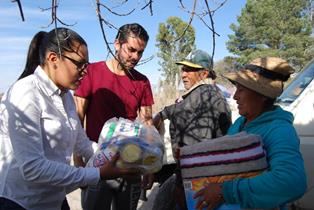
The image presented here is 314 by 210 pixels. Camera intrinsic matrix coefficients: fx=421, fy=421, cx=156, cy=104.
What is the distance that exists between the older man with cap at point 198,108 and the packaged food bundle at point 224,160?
1363 millimetres

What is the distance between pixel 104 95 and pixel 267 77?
1288 millimetres

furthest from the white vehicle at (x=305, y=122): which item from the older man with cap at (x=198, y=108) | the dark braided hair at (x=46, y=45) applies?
the dark braided hair at (x=46, y=45)

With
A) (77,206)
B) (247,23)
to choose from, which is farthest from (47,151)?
(247,23)

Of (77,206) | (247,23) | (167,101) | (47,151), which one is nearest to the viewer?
(47,151)

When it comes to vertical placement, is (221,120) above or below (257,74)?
below

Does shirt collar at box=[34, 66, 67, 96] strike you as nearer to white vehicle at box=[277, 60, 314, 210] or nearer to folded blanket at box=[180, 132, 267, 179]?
folded blanket at box=[180, 132, 267, 179]

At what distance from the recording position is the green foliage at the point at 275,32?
27734 mm

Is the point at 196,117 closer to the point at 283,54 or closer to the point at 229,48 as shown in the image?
the point at 283,54

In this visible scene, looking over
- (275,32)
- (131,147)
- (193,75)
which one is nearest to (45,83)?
(131,147)

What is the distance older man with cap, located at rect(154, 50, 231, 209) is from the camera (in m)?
3.46

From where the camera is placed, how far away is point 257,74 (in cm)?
217

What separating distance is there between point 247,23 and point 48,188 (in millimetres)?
31818

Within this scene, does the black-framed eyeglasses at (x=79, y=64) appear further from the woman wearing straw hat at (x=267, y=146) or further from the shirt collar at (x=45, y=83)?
the woman wearing straw hat at (x=267, y=146)

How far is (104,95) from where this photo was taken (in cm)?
303
